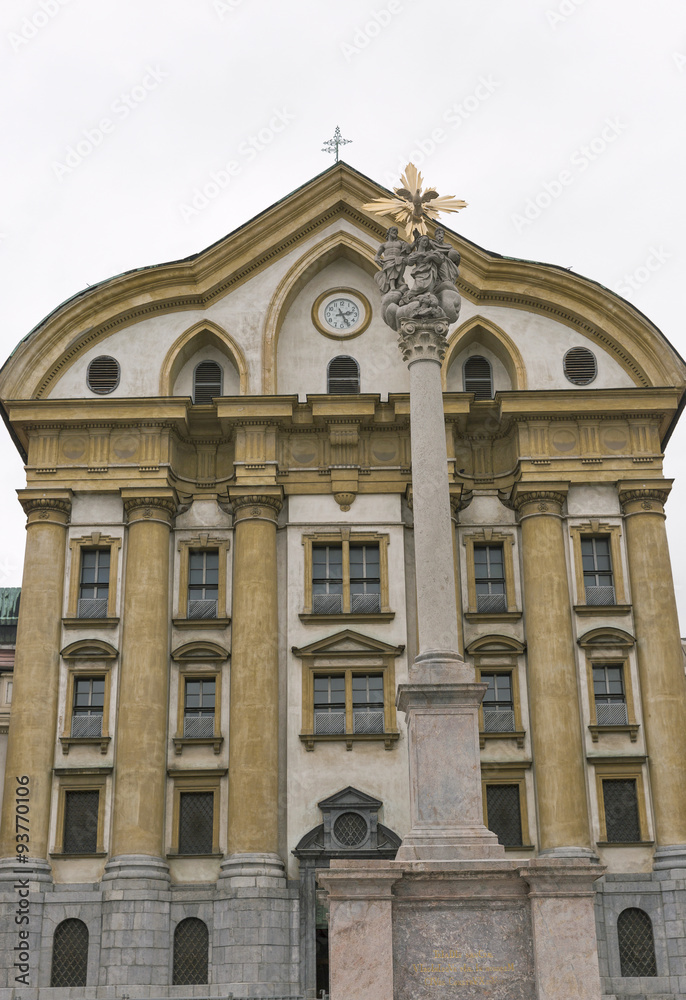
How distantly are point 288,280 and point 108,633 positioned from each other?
13.1m

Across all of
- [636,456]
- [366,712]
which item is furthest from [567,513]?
[366,712]

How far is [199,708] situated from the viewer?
122 ft

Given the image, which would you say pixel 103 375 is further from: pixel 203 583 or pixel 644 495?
pixel 644 495

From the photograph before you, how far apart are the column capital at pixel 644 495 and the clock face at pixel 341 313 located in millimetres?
10230

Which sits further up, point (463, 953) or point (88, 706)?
point (88, 706)

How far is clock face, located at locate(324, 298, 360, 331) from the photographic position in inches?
1640

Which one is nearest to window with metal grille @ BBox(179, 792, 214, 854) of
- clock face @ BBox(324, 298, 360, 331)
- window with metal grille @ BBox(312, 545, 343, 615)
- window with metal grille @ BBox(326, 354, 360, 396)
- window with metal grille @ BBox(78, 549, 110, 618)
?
window with metal grille @ BBox(78, 549, 110, 618)

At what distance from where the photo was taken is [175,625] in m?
37.8

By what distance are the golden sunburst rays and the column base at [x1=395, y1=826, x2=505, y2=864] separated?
12.0 m

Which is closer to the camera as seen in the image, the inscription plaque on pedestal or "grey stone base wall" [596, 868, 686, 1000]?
the inscription plaque on pedestal

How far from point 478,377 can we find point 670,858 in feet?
53.5

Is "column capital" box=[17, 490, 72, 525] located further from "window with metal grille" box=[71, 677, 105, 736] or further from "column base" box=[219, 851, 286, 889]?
"column base" box=[219, 851, 286, 889]

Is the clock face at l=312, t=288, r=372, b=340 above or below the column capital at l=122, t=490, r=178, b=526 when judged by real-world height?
above

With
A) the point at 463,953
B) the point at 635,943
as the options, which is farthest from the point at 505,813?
the point at 463,953
